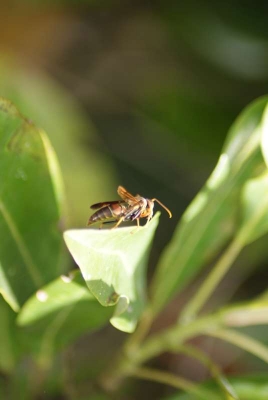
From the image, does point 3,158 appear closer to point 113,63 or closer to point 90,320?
point 90,320

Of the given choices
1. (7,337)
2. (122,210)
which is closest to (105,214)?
(122,210)

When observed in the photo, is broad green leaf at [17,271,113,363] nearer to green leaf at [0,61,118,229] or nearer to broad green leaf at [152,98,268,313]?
broad green leaf at [152,98,268,313]

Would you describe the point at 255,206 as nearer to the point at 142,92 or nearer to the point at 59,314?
the point at 59,314

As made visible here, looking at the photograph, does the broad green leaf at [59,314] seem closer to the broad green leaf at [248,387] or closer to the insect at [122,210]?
the insect at [122,210]

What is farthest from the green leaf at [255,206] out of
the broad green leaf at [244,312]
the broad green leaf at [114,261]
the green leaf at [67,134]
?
the green leaf at [67,134]

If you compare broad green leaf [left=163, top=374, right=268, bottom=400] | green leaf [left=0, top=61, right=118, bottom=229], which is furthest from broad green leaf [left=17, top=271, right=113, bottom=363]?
green leaf [left=0, top=61, right=118, bottom=229]

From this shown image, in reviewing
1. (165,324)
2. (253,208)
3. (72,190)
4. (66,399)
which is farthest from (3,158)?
(165,324)
